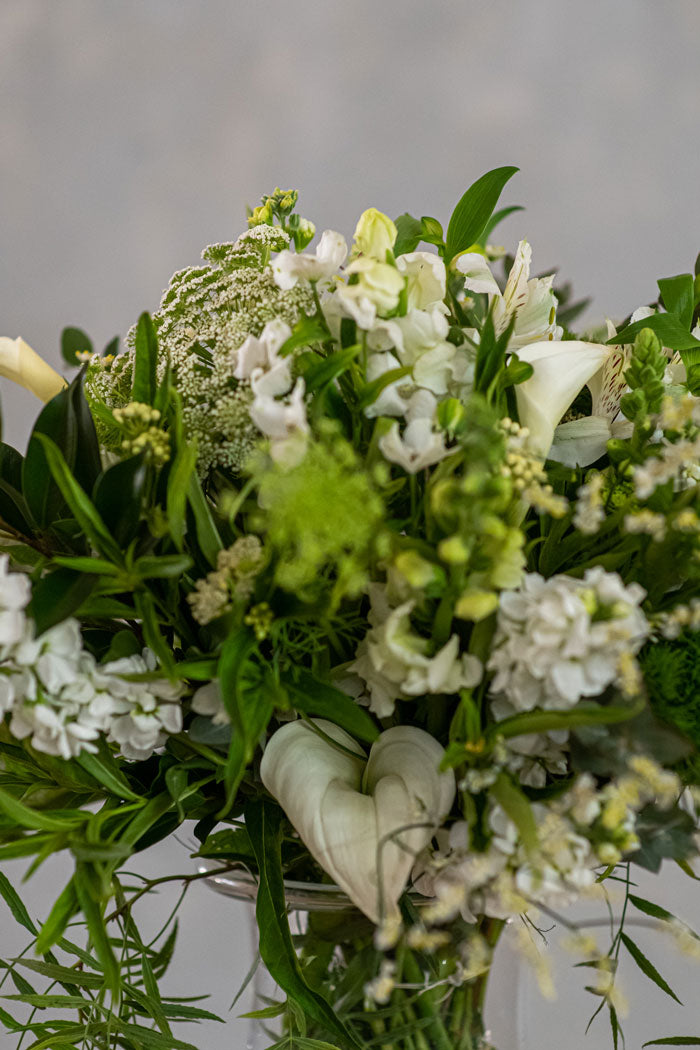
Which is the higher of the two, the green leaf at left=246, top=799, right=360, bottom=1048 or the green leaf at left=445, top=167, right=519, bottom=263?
the green leaf at left=445, top=167, right=519, bottom=263

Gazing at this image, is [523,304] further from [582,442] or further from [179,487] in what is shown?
[179,487]

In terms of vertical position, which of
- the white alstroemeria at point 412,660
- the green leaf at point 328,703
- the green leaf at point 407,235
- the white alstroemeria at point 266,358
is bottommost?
the green leaf at point 328,703

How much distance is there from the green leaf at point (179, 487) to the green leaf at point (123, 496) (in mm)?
14

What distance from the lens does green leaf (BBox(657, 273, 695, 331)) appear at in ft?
1.77

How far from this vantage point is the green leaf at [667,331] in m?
0.52


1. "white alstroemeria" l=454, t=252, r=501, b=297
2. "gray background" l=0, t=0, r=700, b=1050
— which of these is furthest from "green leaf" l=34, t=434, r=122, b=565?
"gray background" l=0, t=0, r=700, b=1050

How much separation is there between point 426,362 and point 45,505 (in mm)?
182

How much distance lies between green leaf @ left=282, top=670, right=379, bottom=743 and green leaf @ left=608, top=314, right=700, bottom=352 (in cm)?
24

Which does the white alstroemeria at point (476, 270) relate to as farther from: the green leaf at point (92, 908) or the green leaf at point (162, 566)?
the green leaf at point (92, 908)

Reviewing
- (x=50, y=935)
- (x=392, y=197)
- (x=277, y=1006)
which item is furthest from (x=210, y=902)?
(x=392, y=197)

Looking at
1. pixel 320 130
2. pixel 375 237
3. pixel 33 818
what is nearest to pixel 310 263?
pixel 375 237

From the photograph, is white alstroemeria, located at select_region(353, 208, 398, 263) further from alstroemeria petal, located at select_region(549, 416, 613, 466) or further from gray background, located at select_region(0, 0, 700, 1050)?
gray background, located at select_region(0, 0, 700, 1050)

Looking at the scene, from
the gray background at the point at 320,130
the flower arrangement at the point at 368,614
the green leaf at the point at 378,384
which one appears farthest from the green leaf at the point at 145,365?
the gray background at the point at 320,130

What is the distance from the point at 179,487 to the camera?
0.40 meters
